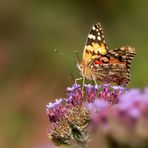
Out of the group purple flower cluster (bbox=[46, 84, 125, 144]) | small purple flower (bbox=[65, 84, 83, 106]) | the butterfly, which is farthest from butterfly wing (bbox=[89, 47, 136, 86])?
small purple flower (bbox=[65, 84, 83, 106])

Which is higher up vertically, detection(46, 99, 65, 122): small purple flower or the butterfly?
the butterfly

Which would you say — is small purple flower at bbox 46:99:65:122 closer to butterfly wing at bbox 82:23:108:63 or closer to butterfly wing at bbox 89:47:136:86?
butterfly wing at bbox 89:47:136:86

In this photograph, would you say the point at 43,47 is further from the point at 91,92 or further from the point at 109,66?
the point at 91,92

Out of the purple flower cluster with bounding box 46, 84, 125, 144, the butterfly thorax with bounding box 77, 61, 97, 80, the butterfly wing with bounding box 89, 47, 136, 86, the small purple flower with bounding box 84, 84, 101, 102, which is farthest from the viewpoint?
the butterfly thorax with bounding box 77, 61, 97, 80

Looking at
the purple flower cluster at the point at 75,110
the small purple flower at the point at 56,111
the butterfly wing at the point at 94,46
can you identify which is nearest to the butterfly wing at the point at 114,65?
the butterfly wing at the point at 94,46

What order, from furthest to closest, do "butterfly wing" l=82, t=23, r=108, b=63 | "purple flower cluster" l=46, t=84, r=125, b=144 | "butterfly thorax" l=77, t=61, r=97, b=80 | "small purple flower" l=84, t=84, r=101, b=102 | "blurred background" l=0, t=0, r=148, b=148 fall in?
"blurred background" l=0, t=0, r=148, b=148, "butterfly wing" l=82, t=23, r=108, b=63, "butterfly thorax" l=77, t=61, r=97, b=80, "small purple flower" l=84, t=84, r=101, b=102, "purple flower cluster" l=46, t=84, r=125, b=144

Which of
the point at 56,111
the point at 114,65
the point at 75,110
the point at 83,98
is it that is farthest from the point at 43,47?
the point at 75,110

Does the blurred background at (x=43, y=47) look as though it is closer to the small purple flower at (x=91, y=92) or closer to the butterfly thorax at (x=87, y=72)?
the butterfly thorax at (x=87, y=72)

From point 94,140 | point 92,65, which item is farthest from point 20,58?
point 94,140

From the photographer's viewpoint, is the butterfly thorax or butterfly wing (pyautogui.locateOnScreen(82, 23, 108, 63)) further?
butterfly wing (pyautogui.locateOnScreen(82, 23, 108, 63))
